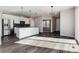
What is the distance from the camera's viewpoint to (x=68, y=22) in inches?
314

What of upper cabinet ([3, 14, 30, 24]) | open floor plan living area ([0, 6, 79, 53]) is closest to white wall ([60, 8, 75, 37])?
open floor plan living area ([0, 6, 79, 53])

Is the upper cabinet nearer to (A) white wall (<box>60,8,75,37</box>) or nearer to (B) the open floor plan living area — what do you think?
(B) the open floor plan living area

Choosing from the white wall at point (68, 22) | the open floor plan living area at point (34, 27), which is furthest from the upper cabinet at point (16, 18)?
the white wall at point (68, 22)

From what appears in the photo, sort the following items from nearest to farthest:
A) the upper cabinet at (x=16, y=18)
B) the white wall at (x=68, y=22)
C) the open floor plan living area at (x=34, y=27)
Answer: the open floor plan living area at (x=34, y=27)
the white wall at (x=68, y=22)
the upper cabinet at (x=16, y=18)

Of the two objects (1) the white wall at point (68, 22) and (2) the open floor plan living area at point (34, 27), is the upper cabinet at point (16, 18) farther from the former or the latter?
(1) the white wall at point (68, 22)

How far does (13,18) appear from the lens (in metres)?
9.61

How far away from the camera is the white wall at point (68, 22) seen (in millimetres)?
7612

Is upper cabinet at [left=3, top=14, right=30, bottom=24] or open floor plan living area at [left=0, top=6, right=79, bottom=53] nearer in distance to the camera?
open floor plan living area at [left=0, top=6, right=79, bottom=53]

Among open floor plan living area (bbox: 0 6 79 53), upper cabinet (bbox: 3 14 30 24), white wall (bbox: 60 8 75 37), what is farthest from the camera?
upper cabinet (bbox: 3 14 30 24)

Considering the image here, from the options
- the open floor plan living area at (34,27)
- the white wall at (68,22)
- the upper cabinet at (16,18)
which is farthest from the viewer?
the upper cabinet at (16,18)

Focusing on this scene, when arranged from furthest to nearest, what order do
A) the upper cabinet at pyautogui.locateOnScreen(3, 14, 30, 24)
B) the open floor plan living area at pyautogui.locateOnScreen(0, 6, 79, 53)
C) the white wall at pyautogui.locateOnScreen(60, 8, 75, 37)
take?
the upper cabinet at pyautogui.locateOnScreen(3, 14, 30, 24), the white wall at pyautogui.locateOnScreen(60, 8, 75, 37), the open floor plan living area at pyautogui.locateOnScreen(0, 6, 79, 53)

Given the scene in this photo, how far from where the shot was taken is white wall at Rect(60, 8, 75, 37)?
7.61 m
